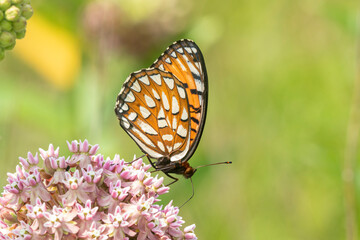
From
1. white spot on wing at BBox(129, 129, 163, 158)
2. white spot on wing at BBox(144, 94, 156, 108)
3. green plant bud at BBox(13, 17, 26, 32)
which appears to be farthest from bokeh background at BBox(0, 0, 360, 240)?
green plant bud at BBox(13, 17, 26, 32)

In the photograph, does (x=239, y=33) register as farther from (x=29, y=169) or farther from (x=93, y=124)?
(x=29, y=169)

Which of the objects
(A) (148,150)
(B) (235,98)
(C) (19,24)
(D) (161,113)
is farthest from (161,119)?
(B) (235,98)

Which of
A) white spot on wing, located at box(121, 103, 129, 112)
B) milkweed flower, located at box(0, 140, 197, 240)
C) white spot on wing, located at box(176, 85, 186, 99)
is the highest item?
white spot on wing, located at box(176, 85, 186, 99)

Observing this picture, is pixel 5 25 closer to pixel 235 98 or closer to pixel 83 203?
pixel 83 203

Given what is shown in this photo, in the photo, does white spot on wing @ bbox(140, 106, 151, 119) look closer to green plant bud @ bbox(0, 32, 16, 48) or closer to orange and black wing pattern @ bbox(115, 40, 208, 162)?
orange and black wing pattern @ bbox(115, 40, 208, 162)

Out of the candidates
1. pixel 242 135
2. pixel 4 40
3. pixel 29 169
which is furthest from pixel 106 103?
pixel 4 40
